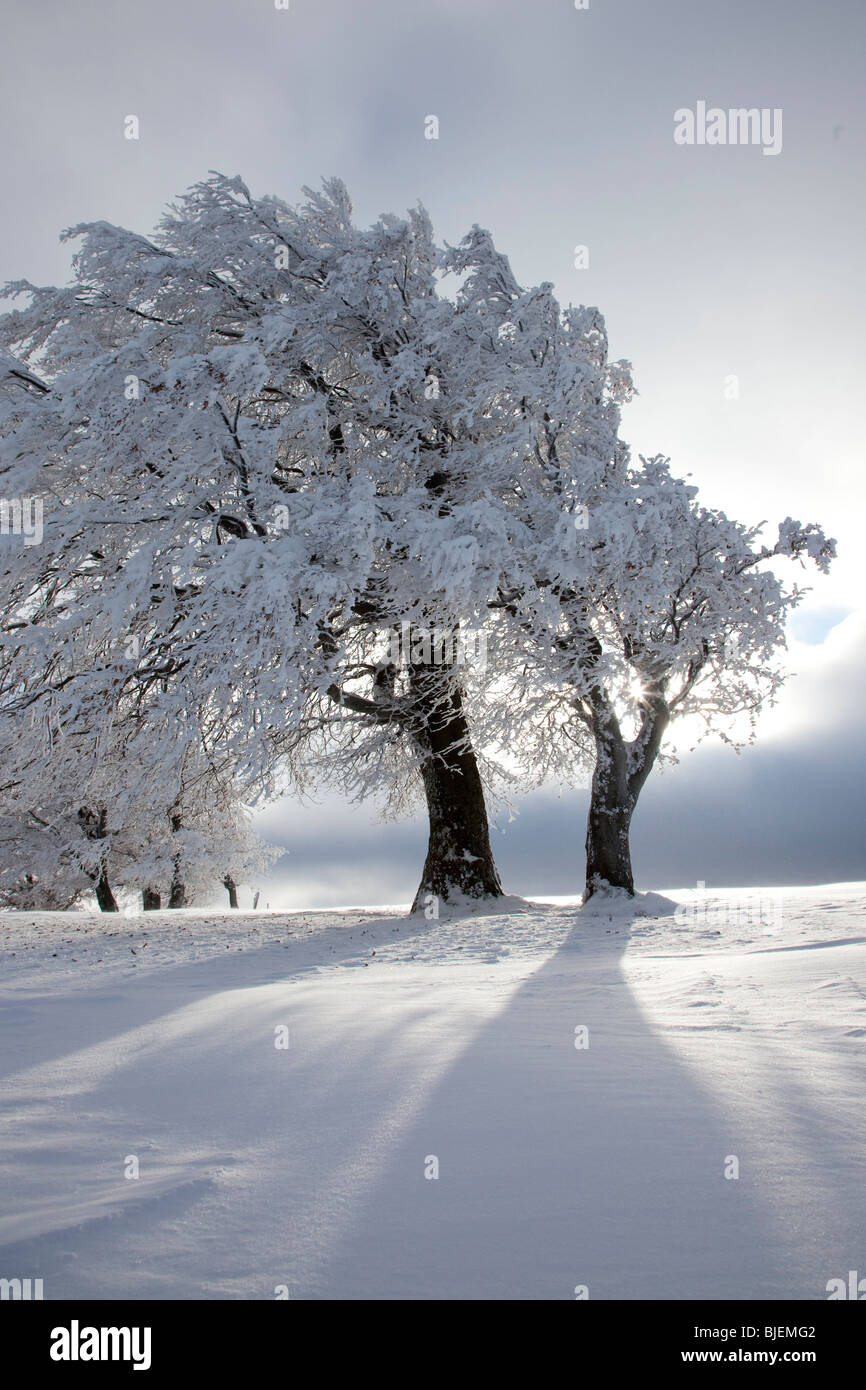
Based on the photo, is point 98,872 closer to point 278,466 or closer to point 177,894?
point 177,894

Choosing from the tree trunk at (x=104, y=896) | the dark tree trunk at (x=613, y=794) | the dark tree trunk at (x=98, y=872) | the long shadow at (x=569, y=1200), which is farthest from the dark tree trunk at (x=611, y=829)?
the tree trunk at (x=104, y=896)

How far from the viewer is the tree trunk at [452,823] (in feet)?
42.9

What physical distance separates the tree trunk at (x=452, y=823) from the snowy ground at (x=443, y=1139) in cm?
775

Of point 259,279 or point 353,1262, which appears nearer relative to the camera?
point 353,1262

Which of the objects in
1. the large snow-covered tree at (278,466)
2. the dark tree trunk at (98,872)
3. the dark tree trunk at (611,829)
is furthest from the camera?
the dark tree trunk at (98,872)

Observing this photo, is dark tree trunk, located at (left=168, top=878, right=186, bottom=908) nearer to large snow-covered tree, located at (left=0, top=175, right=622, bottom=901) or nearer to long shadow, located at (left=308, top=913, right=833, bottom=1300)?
large snow-covered tree, located at (left=0, top=175, right=622, bottom=901)

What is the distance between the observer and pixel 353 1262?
168cm

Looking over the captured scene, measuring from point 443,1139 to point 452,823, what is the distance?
10842mm

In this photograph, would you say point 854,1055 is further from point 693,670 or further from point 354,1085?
point 693,670

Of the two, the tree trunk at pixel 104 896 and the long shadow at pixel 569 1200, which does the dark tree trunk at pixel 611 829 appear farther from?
the tree trunk at pixel 104 896

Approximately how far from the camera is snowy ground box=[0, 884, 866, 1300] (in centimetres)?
168

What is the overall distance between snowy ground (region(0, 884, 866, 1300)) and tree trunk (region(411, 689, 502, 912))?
7747mm

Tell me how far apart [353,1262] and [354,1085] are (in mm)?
1270

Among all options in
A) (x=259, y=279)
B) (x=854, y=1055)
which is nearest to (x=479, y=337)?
(x=259, y=279)
